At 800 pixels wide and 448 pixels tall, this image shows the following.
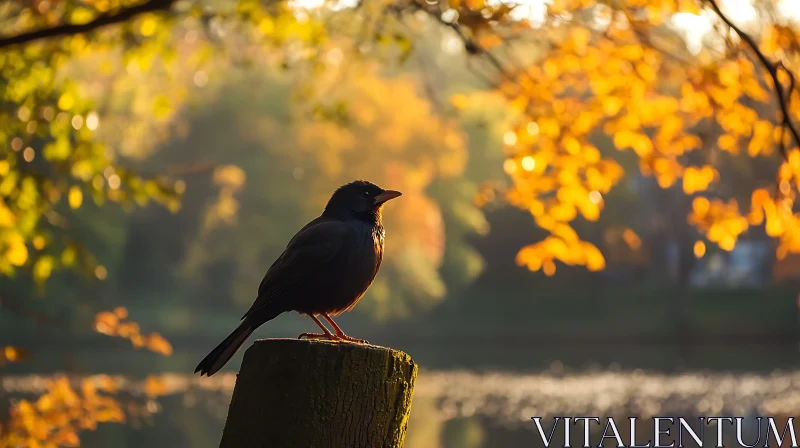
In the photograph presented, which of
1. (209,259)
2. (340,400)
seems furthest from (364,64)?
(209,259)

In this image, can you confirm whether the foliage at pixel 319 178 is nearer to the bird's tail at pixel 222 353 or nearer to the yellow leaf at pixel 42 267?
the yellow leaf at pixel 42 267

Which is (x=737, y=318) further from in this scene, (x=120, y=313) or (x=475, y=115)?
(x=120, y=313)

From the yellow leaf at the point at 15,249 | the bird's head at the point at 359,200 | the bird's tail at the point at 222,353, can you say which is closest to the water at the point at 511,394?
the yellow leaf at the point at 15,249

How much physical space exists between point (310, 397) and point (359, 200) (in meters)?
2.22

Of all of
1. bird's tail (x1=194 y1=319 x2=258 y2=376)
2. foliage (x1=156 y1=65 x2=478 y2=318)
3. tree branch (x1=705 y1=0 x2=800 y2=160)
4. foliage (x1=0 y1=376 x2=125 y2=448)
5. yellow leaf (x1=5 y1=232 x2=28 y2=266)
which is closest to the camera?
bird's tail (x1=194 y1=319 x2=258 y2=376)

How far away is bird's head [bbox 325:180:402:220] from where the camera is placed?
6.05m

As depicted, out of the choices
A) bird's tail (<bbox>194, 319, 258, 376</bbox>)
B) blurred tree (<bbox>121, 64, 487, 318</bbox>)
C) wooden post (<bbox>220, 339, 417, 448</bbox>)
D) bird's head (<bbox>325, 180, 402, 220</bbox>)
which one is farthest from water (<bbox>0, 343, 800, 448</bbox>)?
wooden post (<bbox>220, 339, 417, 448</bbox>)

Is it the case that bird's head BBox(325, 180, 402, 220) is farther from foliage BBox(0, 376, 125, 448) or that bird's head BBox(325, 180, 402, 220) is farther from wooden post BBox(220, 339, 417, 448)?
foliage BBox(0, 376, 125, 448)

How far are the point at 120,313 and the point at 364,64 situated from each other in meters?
2.89

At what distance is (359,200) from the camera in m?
6.12

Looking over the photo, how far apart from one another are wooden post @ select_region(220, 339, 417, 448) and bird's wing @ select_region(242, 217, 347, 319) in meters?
1.19

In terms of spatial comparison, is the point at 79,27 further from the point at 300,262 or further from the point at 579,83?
the point at 579,83

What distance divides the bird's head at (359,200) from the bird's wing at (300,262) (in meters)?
0.46

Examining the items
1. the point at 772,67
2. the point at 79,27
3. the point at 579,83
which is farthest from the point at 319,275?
the point at 579,83
